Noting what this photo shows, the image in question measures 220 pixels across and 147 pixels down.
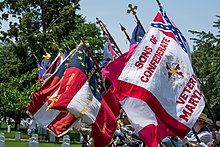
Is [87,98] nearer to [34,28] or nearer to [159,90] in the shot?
[159,90]

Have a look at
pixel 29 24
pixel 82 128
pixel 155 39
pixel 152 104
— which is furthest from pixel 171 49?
pixel 29 24

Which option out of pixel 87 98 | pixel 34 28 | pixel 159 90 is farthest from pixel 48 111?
pixel 34 28

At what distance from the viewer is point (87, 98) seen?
11367 millimetres

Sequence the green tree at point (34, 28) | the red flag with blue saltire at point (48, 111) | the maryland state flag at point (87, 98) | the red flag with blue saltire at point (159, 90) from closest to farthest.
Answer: the red flag with blue saltire at point (159, 90) → the maryland state flag at point (87, 98) → the red flag with blue saltire at point (48, 111) → the green tree at point (34, 28)

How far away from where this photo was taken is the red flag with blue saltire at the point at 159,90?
877 cm

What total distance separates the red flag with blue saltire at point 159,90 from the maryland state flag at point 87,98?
6.25 ft

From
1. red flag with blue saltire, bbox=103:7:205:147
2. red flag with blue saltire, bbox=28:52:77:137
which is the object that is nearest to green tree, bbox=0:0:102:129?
red flag with blue saltire, bbox=28:52:77:137

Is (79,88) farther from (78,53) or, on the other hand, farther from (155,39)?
(155,39)

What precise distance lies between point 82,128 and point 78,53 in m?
1.67

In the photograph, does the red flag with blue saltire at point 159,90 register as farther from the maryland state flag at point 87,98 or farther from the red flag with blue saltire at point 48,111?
the red flag with blue saltire at point 48,111

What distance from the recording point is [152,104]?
350 inches

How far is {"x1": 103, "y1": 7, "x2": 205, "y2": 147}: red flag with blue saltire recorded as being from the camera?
877 cm

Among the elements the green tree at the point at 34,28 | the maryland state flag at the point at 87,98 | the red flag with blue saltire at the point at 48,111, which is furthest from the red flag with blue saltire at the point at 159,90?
the green tree at the point at 34,28

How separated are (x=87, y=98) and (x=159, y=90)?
2757 millimetres
